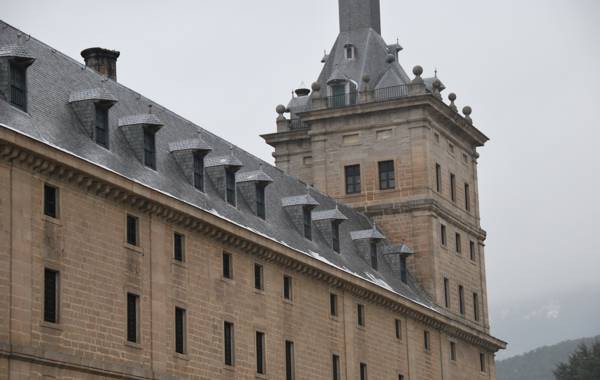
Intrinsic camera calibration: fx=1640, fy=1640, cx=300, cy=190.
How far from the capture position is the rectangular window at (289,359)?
6325 centimetres

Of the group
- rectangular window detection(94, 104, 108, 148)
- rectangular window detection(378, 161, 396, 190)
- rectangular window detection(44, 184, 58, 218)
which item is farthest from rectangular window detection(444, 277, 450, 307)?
rectangular window detection(44, 184, 58, 218)

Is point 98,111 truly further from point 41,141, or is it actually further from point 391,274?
point 391,274

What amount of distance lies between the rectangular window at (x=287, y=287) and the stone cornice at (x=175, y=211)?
0.54m

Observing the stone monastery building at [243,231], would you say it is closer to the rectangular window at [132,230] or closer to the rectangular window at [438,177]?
the rectangular window at [132,230]

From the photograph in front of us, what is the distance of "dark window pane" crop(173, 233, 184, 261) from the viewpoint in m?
55.1

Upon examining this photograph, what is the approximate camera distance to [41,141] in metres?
46.9

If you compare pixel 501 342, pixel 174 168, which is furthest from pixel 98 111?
pixel 501 342

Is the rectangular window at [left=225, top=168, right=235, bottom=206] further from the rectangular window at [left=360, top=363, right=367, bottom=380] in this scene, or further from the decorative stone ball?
the decorative stone ball

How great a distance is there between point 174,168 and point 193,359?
7.16 m

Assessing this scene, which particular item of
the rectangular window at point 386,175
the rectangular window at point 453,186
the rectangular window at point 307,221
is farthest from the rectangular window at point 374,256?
the rectangular window at point 453,186

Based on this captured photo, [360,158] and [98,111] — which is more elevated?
→ [360,158]

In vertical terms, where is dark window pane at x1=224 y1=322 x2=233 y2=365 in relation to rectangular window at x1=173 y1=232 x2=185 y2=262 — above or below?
below

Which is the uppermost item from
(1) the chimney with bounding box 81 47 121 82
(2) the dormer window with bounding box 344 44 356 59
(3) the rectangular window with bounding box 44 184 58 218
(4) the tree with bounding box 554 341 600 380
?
(2) the dormer window with bounding box 344 44 356 59

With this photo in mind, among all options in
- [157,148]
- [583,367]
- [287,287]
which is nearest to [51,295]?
[157,148]
